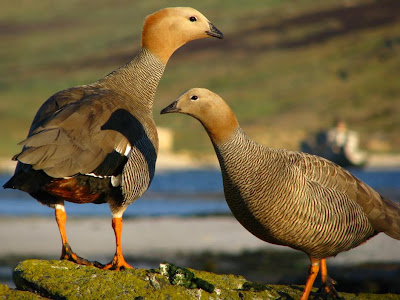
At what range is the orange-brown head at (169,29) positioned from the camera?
987cm

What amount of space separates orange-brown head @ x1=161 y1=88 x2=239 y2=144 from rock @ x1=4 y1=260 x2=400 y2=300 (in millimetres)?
1479

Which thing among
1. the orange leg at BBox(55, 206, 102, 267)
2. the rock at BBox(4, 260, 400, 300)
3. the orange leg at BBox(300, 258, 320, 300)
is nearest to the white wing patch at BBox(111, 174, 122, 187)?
the orange leg at BBox(55, 206, 102, 267)

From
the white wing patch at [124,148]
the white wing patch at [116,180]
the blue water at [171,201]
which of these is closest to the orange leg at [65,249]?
the white wing patch at [116,180]

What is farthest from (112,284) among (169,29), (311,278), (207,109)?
(169,29)

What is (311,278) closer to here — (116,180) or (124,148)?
(116,180)

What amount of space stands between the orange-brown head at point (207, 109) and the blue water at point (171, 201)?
13.3 meters

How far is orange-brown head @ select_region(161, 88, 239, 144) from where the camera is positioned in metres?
7.92

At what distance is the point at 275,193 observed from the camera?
7945 millimetres

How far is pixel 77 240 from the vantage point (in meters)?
16.1

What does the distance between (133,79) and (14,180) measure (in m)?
2.43

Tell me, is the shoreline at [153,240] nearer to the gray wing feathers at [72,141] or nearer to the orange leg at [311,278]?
the orange leg at [311,278]

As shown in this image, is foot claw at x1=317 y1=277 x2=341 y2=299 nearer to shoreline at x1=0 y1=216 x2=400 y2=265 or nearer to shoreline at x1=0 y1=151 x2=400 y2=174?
shoreline at x1=0 y1=216 x2=400 y2=265

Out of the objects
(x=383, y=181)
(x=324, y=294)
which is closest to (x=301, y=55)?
(x=383, y=181)

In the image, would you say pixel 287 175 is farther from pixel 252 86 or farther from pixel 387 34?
pixel 387 34
